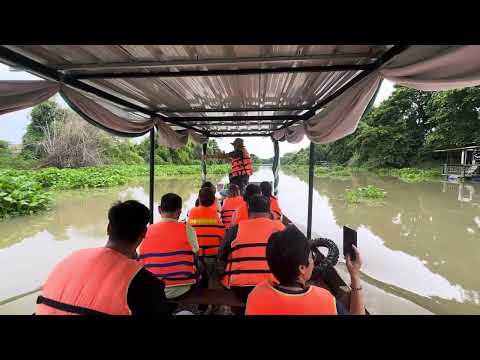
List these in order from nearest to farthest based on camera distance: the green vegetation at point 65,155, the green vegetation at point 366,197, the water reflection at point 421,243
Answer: the water reflection at point 421,243 → the green vegetation at point 366,197 → the green vegetation at point 65,155

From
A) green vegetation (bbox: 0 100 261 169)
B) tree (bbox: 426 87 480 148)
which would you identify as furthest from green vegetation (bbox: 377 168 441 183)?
green vegetation (bbox: 0 100 261 169)

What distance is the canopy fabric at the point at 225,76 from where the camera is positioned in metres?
1.66

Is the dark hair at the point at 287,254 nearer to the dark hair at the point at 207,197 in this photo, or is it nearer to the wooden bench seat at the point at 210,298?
the wooden bench seat at the point at 210,298

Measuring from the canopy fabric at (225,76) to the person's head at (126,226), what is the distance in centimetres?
137

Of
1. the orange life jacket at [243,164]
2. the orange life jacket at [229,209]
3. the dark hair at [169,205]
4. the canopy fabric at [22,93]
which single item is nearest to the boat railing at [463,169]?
the orange life jacket at [243,164]

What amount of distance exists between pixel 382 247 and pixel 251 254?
644 centimetres

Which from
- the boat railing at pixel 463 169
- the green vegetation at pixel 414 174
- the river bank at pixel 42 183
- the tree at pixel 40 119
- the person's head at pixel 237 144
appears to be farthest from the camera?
the tree at pixel 40 119

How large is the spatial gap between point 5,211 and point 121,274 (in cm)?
1051

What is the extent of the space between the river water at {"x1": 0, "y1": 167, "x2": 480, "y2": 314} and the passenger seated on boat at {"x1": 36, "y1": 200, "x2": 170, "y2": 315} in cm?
294

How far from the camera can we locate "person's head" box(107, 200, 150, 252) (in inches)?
50.9

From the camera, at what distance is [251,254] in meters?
1.94

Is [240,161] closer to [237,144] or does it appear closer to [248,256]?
[237,144]
